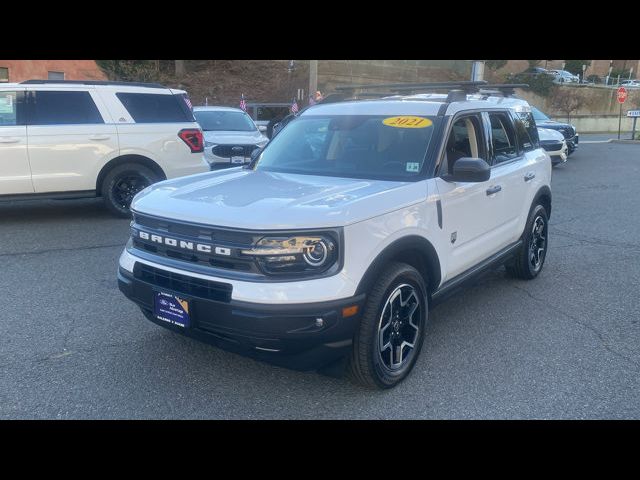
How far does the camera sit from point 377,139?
4.34 m

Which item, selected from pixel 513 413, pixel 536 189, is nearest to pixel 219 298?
pixel 513 413

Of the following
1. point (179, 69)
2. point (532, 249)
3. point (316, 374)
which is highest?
point (179, 69)

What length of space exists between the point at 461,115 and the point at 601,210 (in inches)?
260

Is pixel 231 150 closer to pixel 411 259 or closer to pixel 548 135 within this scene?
pixel 411 259

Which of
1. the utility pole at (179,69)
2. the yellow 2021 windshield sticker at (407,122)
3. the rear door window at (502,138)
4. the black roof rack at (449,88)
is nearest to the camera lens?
the yellow 2021 windshield sticker at (407,122)

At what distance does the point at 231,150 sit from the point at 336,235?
7.31m

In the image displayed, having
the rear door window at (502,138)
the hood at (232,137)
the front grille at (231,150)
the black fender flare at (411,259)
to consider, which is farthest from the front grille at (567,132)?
the black fender flare at (411,259)

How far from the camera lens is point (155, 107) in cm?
850

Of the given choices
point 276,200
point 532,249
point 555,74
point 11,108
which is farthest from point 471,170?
point 555,74

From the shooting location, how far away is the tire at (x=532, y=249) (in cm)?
567

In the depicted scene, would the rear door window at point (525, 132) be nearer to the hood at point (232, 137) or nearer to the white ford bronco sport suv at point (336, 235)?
the white ford bronco sport suv at point (336, 235)

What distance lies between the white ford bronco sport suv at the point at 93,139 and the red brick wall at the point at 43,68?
20243 millimetres

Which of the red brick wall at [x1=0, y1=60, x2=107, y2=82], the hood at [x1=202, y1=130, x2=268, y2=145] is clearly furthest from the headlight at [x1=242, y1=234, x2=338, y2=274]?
the red brick wall at [x1=0, y1=60, x2=107, y2=82]

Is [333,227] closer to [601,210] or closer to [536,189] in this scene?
[536,189]
